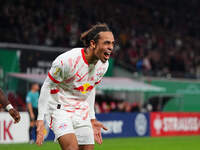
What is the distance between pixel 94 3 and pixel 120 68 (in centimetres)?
464

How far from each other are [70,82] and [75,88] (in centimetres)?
10

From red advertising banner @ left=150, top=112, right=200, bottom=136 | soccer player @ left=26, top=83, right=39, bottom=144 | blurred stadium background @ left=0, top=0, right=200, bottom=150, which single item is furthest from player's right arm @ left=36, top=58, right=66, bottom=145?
red advertising banner @ left=150, top=112, right=200, bottom=136

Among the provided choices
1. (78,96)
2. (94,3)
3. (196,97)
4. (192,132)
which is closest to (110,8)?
(94,3)

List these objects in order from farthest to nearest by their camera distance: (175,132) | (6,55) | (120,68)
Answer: (120,68) < (175,132) < (6,55)

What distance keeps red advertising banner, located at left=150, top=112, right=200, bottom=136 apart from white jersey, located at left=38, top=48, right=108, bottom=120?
1510 cm

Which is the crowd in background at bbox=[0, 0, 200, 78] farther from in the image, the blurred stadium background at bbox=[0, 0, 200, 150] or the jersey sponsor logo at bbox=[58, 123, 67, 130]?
the jersey sponsor logo at bbox=[58, 123, 67, 130]

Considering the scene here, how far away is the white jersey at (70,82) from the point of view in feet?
19.5

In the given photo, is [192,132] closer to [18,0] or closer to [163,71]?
[163,71]

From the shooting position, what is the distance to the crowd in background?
21.8 metres

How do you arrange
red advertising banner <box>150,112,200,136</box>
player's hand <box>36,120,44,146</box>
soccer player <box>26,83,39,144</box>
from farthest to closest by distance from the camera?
red advertising banner <box>150,112,200,136</box> < soccer player <box>26,83,39,144</box> < player's hand <box>36,120,44,146</box>

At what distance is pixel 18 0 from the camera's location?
22484 mm

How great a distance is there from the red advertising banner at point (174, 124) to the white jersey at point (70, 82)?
595 inches

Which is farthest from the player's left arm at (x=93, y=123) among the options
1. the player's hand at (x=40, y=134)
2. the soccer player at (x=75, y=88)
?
the player's hand at (x=40, y=134)

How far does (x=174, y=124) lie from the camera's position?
72.2 ft
